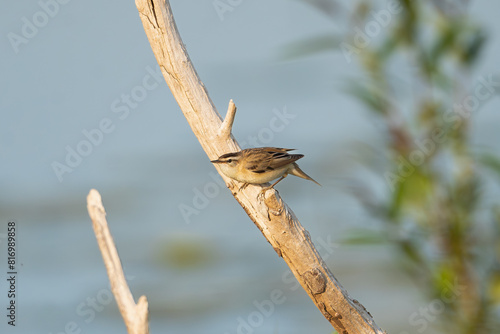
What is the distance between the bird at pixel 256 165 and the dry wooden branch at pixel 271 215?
0.13 m

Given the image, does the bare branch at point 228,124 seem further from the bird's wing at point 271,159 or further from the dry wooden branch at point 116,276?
the dry wooden branch at point 116,276

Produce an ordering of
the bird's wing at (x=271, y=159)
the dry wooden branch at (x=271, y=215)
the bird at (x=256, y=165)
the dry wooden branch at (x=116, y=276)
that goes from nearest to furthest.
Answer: the dry wooden branch at (x=116, y=276), the dry wooden branch at (x=271, y=215), the bird at (x=256, y=165), the bird's wing at (x=271, y=159)

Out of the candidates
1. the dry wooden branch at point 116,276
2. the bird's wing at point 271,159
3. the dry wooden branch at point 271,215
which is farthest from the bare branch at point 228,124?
the dry wooden branch at point 116,276

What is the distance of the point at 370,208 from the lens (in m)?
2.82

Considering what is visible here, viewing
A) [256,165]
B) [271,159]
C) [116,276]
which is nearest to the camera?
[116,276]

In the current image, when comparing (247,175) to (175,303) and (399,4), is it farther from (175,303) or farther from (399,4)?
(175,303)

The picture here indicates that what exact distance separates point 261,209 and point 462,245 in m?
0.88

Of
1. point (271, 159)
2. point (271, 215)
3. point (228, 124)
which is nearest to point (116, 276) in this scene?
point (271, 215)

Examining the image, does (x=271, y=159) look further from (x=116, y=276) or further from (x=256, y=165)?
(x=116, y=276)

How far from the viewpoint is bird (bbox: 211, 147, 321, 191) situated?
274 centimetres

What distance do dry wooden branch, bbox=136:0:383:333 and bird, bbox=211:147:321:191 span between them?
13 cm

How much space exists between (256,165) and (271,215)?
0.30 metres

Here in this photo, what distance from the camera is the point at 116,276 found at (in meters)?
2.28

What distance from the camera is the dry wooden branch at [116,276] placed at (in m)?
2.21
